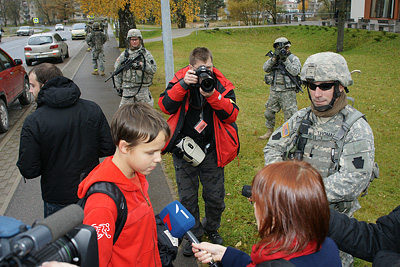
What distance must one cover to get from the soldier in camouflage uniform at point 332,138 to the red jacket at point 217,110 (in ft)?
2.49

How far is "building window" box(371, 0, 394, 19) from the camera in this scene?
1119 inches

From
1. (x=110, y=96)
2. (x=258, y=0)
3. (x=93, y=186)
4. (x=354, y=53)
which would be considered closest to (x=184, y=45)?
(x=354, y=53)

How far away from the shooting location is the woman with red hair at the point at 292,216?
5.18 feet

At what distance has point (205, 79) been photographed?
3.40 m

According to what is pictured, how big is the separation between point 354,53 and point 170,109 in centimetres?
2258

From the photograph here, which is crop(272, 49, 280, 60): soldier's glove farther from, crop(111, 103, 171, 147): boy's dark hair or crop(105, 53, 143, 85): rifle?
crop(111, 103, 171, 147): boy's dark hair

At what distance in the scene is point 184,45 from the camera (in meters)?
28.4

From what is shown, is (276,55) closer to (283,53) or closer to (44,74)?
(283,53)

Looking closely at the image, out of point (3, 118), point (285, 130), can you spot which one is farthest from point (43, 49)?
point (285, 130)

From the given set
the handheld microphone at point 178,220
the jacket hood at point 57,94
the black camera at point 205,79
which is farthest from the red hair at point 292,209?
the jacket hood at point 57,94

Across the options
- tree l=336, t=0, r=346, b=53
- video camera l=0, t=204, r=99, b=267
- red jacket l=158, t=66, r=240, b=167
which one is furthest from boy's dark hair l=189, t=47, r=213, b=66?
tree l=336, t=0, r=346, b=53

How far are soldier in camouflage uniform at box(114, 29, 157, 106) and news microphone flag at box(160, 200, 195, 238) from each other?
524 centimetres

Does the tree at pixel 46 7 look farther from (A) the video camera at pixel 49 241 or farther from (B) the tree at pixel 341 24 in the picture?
(A) the video camera at pixel 49 241

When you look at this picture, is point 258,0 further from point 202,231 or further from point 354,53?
point 202,231
